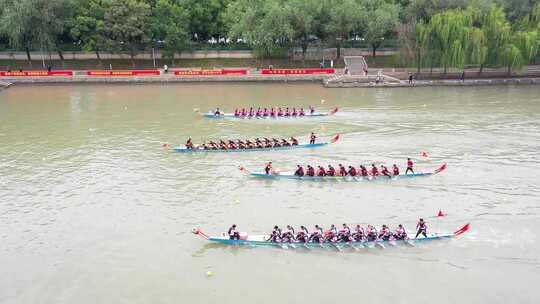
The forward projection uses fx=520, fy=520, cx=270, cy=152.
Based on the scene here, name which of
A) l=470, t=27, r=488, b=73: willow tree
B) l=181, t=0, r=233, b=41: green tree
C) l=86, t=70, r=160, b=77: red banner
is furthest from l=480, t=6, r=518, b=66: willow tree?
l=86, t=70, r=160, b=77: red banner

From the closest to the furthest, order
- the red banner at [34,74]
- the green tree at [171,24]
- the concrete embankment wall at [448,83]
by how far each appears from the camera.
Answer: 1. the concrete embankment wall at [448,83]
2. the red banner at [34,74]
3. the green tree at [171,24]

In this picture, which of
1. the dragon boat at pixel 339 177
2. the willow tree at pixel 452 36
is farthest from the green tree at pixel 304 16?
the dragon boat at pixel 339 177

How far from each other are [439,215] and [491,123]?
1507 cm

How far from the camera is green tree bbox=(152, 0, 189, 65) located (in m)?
52.2

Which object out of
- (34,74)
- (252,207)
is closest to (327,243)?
(252,207)

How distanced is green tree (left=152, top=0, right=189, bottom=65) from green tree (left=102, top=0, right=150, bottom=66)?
1.14 m

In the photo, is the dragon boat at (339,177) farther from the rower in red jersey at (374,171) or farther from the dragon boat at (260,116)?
the dragon boat at (260,116)

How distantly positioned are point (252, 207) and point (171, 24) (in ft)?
119

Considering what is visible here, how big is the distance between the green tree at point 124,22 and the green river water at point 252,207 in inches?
645

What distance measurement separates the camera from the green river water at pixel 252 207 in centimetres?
1559

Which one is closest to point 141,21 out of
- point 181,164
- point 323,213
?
point 181,164

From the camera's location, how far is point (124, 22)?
5116 cm

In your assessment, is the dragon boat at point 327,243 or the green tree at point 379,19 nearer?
the dragon boat at point 327,243

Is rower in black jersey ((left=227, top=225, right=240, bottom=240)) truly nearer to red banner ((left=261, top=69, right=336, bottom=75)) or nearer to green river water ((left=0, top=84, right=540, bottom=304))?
green river water ((left=0, top=84, right=540, bottom=304))
